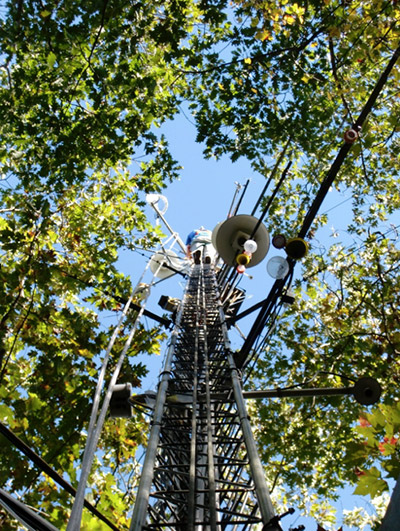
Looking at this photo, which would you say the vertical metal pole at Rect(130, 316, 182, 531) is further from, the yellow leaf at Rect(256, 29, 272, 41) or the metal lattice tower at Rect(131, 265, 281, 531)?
the yellow leaf at Rect(256, 29, 272, 41)

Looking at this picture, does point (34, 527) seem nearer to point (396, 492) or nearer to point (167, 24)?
point (396, 492)

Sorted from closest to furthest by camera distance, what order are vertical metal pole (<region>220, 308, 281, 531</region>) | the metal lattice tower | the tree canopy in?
vertical metal pole (<region>220, 308, 281, 531</region>), the metal lattice tower, the tree canopy

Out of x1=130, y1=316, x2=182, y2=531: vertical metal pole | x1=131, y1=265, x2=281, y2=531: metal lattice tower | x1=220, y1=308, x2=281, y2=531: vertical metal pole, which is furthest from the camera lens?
x1=131, y1=265, x2=281, y2=531: metal lattice tower

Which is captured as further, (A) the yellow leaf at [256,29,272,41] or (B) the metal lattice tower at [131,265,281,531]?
(A) the yellow leaf at [256,29,272,41]

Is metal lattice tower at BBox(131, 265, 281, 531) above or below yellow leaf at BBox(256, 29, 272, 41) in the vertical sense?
below

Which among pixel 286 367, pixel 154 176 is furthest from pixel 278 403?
pixel 154 176

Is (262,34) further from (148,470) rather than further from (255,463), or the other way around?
(148,470)

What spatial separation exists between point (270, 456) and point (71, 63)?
26.3ft

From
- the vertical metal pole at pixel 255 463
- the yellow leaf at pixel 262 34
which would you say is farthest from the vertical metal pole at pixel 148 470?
the yellow leaf at pixel 262 34

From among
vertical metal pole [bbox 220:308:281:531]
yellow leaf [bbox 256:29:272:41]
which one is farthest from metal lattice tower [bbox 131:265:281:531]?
yellow leaf [bbox 256:29:272:41]

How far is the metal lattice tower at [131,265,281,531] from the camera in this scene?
107 inches

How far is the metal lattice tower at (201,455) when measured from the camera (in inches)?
107

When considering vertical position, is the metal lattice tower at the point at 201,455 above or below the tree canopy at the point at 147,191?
below

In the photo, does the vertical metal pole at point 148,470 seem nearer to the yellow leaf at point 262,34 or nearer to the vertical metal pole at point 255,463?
the vertical metal pole at point 255,463
